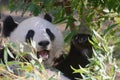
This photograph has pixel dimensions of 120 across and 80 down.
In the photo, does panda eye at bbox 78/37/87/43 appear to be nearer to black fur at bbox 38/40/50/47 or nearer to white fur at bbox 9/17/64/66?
white fur at bbox 9/17/64/66

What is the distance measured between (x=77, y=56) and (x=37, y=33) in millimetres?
466

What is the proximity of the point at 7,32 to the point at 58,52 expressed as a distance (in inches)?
16.7

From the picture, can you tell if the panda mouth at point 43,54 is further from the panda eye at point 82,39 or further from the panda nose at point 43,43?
the panda eye at point 82,39

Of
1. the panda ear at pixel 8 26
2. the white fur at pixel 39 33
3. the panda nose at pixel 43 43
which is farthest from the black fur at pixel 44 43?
the panda ear at pixel 8 26

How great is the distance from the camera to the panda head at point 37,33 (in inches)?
133

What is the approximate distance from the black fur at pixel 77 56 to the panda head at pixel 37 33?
0.49ft

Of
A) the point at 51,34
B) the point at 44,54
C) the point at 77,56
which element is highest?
the point at 51,34

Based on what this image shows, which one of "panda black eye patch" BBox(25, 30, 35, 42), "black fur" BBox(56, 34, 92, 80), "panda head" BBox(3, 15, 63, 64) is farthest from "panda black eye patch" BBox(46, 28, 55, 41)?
"black fur" BBox(56, 34, 92, 80)

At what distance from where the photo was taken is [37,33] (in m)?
3.41

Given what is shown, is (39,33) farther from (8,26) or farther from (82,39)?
(82,39)

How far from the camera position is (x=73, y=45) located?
371 cm

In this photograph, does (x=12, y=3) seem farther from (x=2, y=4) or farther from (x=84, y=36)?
(x=2, y=4)

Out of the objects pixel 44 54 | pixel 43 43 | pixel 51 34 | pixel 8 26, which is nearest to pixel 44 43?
pixel 43 43

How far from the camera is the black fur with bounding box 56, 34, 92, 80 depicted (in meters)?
3.65
